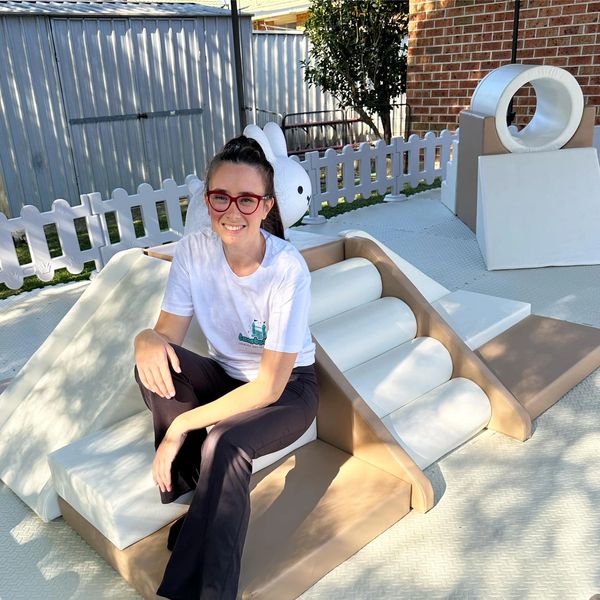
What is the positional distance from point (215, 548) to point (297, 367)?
0.62 m

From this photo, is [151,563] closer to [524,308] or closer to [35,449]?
[35,449]

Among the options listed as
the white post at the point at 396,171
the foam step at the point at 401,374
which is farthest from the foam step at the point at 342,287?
the white post at the point at 396,171

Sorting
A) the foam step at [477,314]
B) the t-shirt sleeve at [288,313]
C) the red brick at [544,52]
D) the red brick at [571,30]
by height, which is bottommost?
the foam step at [477,314]

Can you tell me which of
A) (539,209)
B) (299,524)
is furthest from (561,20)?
(299,524)

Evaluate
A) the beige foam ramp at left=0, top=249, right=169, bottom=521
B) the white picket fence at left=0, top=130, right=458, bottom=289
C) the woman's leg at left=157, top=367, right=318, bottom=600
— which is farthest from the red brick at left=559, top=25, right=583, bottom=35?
the woman's leg at left=157, top=367, right=318, bottom=600

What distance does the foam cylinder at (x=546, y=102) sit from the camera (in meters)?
4.91

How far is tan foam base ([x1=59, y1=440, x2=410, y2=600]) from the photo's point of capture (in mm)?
1751

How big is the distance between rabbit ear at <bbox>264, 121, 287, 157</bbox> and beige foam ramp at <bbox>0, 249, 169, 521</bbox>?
743 millimetres

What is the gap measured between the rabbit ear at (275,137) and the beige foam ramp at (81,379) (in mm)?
743

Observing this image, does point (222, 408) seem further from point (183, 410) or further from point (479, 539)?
point (479, 539)

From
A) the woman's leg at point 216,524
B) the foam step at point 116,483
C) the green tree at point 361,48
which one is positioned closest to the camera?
the woman's leg at point 216,524

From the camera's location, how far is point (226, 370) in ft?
6.57

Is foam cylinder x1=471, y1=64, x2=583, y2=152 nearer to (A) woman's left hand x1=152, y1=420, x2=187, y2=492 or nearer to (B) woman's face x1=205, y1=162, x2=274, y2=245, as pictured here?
(B) woman's face x1=205, y1=162, x2=274, y2=245

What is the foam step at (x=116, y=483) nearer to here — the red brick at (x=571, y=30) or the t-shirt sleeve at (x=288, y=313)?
the t-shirt sleeve at (x=288, y=313)
